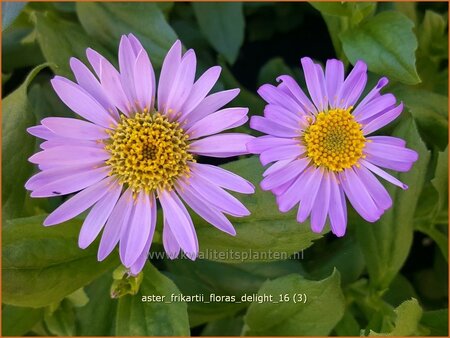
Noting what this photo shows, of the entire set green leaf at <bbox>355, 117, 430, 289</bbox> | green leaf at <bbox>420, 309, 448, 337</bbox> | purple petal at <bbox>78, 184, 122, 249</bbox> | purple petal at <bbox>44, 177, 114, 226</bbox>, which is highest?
purple petal at <bbox>44, 177, 114, 226</bbox>

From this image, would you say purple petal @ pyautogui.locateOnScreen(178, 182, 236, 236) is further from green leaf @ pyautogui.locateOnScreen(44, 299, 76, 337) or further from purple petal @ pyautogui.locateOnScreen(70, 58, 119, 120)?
A: green leaf @ pyautogui.locateOnScreen(44, 299, 76, 337)

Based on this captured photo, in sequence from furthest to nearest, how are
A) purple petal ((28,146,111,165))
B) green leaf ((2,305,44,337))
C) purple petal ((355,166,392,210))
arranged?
green leaf ((2,305,44,337)), purple petal ((355,166,392,210)), purple petal ((28,146,111,165))

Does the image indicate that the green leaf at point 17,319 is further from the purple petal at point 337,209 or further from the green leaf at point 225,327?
the purple petal at point 337,209

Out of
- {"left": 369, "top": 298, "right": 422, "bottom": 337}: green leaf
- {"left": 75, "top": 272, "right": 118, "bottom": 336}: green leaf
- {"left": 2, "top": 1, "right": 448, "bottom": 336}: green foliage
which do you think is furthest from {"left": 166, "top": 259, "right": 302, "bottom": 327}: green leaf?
{"left": 369, "top": 298, "right": 422, "bottom": 337}: green leaf

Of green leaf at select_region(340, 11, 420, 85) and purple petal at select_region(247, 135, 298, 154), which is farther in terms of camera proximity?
green leaf at select_region(340, 11, 420, 85)

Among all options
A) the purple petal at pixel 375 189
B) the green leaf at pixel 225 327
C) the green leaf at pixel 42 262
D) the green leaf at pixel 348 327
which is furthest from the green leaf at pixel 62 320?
the purple petal at pixel 375 189

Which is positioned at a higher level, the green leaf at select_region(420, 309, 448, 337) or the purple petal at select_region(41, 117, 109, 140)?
the purple petal at select_region(41, 117, 109, 140)

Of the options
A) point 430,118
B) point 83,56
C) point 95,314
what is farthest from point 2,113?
point 430,118
